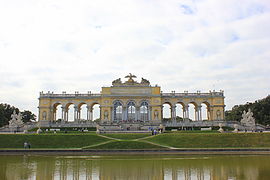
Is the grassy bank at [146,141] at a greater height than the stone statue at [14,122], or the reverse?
the stone statue at [14,122]

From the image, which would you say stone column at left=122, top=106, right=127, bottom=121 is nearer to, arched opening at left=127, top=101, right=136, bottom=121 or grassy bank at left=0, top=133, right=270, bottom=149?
arched opening at left=127, top=101, right=136, bottom=121

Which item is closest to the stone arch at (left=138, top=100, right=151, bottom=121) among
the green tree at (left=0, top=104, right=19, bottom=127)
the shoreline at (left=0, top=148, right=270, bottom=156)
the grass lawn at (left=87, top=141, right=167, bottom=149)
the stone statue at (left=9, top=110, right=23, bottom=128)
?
the stone statue at (left=9, top=110, right=23, bottom=128)

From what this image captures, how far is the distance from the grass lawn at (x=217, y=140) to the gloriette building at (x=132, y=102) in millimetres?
29265

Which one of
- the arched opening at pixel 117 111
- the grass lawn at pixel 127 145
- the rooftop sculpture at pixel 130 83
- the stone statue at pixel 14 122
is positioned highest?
the rooftop sculpture at pixel 130 83

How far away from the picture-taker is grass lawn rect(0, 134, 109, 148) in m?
35.8

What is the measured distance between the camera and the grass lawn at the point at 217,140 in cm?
3408

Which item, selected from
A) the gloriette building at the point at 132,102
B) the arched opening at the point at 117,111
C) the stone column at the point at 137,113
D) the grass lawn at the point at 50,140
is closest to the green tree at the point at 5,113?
the gloriette building at the point at 132,102

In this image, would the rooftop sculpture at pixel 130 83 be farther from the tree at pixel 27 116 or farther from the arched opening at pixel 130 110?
the tree at pixel 27 116

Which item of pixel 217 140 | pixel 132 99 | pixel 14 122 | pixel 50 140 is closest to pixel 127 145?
pixel 50 140

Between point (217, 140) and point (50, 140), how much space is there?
2294cm

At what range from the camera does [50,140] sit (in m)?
37.8

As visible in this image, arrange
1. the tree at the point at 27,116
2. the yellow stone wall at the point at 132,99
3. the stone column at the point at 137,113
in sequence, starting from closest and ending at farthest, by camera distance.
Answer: the yellow stone wall at the point at 132,99 → the stone column at the point at 137,113 → the tree at the point at 27,116

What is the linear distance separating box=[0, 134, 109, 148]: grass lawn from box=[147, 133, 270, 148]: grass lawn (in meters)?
9.02

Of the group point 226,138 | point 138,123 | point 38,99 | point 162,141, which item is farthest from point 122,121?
point 226,138
